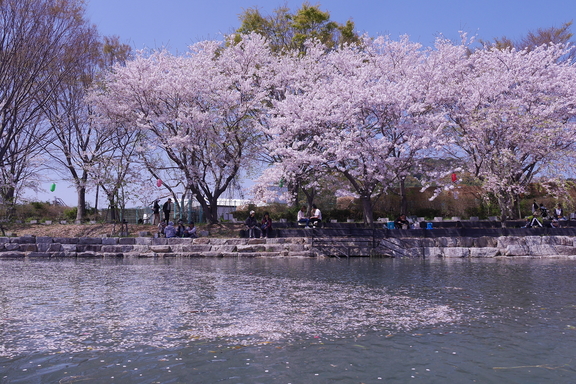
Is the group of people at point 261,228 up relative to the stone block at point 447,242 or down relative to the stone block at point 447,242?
up

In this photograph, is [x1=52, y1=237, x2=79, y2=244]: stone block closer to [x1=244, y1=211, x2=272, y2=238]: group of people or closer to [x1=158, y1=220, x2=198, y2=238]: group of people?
[x1=158, y1=220, x2=198, y2=238]: group of people

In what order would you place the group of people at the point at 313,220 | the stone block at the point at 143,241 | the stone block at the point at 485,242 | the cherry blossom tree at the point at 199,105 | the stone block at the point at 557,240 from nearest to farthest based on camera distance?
the stone block at the point at 557,240 < the stone block at the point at 485,242 < the stone block at the point at 143,241 < the group of people at the point at 313,220 < the cherry blossom tree at the point at 199,105

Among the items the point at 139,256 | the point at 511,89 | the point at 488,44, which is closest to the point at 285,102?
the point at 139,256

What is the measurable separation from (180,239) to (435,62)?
51.2 feet

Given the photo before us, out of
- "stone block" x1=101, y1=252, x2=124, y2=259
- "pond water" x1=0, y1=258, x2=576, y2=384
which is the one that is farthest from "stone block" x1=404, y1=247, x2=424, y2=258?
"stone block" x1=101, y1=252, x2=124, y2=259

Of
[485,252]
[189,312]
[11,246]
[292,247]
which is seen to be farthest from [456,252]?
[11,246]

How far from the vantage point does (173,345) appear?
579cm

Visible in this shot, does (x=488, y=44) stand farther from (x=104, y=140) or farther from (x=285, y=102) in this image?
(x=104, y=140)

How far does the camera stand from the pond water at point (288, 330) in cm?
484

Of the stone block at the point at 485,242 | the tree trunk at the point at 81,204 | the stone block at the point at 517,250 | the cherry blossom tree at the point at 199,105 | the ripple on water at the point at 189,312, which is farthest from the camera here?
the tree trunk at the point at 81,204

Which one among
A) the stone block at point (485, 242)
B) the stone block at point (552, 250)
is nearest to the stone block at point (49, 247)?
the stone block at point (485, 242)

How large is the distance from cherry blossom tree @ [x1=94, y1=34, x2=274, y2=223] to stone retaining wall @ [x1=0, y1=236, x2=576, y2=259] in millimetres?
4802

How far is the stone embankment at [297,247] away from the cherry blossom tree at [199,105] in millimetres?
4830

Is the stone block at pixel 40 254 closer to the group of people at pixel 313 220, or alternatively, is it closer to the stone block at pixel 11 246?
the stone block at pixel 11 246
